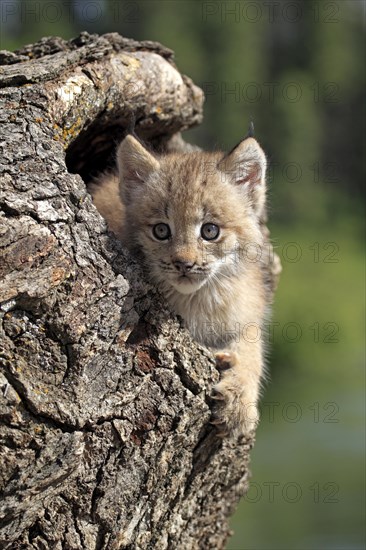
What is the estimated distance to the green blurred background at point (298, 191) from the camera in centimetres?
1202

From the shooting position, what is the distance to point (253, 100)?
29656mm

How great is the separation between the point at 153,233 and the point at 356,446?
10.1 meters

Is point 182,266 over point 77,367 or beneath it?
over

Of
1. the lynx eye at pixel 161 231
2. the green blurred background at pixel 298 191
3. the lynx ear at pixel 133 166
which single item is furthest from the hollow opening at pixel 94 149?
the green blurred background at pixel 298 191

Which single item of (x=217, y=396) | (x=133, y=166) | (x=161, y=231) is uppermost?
(x=133, y=166)

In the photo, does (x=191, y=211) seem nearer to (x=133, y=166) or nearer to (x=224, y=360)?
(x=133, y=166)

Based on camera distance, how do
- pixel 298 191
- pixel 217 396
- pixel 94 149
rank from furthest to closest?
pixel 298 191 → pixel 94 149 → pixel 217 396

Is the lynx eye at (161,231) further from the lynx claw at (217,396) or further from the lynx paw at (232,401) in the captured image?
the lynx claw at (217,396)

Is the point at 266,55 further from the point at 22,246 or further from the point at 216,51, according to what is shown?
the point at 22,246

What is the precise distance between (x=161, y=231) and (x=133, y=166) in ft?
1.61

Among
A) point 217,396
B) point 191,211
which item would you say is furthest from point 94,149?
point 217,396

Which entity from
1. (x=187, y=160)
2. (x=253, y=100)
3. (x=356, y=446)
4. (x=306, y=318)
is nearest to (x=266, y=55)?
(x=253, y=100)

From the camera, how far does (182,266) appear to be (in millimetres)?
4277

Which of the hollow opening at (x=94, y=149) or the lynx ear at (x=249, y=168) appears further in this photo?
the hollow opening at (x=94, y=149)
